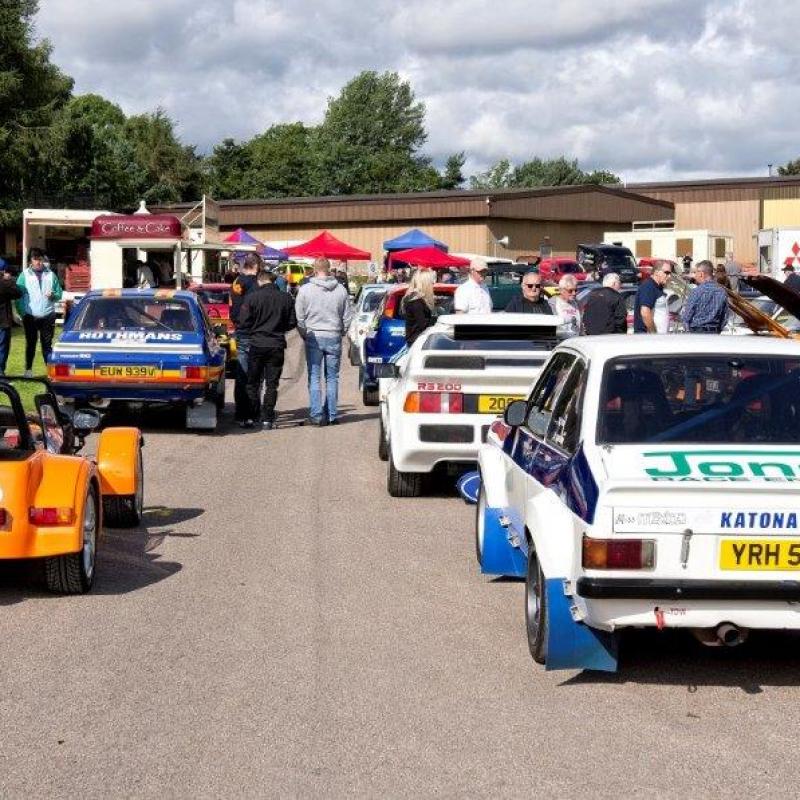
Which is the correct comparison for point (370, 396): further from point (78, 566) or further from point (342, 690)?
point (342, 690)

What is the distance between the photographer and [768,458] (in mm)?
5969

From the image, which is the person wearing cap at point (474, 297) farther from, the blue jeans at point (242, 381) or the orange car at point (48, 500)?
the orange car at point (48, 500)

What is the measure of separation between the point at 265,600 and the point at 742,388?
2.91 meters

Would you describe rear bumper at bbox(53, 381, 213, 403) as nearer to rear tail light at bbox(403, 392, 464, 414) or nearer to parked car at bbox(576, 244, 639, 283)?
rear tail light at bbox(403, 392, 464, 414)

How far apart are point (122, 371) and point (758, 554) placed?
34.1ft

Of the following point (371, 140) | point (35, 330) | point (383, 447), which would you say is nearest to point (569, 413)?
point (383, 447)

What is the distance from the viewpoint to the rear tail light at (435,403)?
11.2m

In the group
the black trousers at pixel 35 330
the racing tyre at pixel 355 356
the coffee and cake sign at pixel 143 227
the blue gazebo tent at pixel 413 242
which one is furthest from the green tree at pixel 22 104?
the black trousers at pixel 35 330

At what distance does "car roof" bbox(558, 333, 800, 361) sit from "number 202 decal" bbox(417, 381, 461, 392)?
165 inches

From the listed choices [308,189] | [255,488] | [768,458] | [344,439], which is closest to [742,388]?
[768,458]

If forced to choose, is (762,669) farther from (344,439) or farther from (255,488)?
(344,439)

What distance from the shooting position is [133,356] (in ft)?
49.6

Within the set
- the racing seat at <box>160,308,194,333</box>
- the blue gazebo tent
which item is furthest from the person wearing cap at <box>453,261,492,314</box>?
the blue gazebo tent

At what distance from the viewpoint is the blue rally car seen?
1508 centimetres
